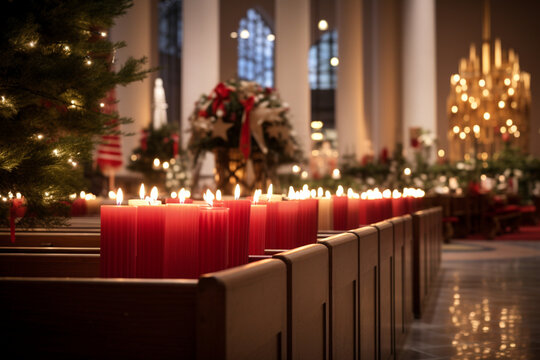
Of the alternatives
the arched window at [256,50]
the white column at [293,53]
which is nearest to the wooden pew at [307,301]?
the white column at [293,53]

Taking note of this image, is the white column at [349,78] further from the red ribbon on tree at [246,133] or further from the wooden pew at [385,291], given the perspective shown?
the wooden pew at [385,291]

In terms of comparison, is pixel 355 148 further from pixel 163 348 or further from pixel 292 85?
pixel 163 348

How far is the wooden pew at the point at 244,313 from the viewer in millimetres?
1487

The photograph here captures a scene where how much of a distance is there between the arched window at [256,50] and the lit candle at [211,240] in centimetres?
3075

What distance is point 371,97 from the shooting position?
94.8ft

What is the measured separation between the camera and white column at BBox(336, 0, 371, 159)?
2319 centimetres

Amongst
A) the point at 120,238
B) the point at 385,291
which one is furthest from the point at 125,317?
the point at 385,291

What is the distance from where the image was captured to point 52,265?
2311mm

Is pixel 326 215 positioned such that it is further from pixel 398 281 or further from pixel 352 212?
pixel 398 281

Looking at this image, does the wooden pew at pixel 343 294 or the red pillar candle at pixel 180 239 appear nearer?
the red pillar candle at pixel 180 239

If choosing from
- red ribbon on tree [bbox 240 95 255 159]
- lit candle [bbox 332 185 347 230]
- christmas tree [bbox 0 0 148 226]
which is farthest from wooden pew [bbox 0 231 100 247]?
red ribbon on tree [bbox 240 95 255 159]

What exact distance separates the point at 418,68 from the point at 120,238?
22745 mm

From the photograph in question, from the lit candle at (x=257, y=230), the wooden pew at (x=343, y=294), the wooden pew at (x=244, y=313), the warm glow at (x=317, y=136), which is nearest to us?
the wooden pew at (x=244, y=313)

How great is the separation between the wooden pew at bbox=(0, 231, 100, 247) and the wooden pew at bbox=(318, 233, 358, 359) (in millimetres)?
997
